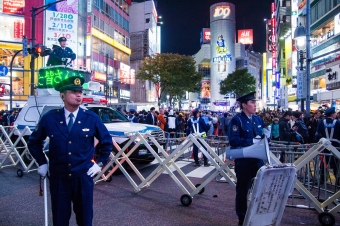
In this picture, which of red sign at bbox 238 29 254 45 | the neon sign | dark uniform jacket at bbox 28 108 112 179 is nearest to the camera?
dark uniform jacket at bbox 28 108 112 179

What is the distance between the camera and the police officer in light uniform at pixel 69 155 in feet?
10.9

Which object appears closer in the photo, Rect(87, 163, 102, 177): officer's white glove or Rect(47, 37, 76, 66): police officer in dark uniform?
Rect(87, 163, 102, 177): officer's white glove

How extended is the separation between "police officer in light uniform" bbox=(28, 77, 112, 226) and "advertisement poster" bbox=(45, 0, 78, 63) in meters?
35.8

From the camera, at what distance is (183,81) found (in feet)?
131

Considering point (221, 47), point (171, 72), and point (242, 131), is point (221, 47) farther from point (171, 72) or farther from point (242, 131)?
point (242, 131)

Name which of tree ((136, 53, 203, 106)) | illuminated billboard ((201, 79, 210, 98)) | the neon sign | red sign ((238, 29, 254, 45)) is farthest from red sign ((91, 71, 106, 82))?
red sign ((238, 29, 254, 45))

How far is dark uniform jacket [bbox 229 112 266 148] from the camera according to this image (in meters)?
4.49

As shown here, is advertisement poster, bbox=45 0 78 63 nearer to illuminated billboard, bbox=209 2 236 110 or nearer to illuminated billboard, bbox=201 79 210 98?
illuminated billboard, bbox=209 2 236 110

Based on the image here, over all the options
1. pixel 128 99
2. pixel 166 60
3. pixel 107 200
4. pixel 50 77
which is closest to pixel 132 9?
pixel 128 99

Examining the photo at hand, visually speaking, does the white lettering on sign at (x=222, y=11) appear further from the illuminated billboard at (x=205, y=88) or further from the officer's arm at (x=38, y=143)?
the officer's arm at (x=38, y=143)

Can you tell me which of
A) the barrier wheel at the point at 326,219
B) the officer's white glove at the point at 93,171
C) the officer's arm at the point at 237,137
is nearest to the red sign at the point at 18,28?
the officer's arm at the point at 237,137

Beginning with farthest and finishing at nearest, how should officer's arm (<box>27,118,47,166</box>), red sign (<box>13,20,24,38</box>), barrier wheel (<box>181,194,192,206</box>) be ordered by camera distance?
red sign (<box>13,20,24,38</box>), barrier wheel (<box>181,194,192,206</box>), officer's arm (<box>27,118,47,166</box>)

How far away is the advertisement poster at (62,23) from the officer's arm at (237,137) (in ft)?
117

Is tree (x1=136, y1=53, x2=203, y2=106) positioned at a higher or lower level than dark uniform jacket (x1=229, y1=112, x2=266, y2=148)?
higher
